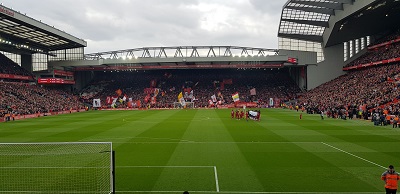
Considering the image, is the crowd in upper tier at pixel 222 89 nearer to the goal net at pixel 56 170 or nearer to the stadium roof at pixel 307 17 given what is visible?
the stadium roof at pixel 307 17

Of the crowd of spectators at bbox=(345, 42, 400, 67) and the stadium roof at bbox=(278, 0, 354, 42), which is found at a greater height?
the stadium roof at bbox=(278, 0, 354, 42)

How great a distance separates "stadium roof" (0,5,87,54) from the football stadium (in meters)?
0.26

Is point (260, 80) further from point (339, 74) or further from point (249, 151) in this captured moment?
point (249, 151)

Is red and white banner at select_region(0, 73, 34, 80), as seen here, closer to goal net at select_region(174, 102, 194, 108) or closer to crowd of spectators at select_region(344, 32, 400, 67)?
goal net at select_region(174, 102, 194, 108)

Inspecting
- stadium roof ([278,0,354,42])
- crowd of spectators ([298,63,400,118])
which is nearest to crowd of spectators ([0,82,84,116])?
crowd of spectators ([298,63,400,118])

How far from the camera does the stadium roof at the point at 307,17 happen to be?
49.2 m

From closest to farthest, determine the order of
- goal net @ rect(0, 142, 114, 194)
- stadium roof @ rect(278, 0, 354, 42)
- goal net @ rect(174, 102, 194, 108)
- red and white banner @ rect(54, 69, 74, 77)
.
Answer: goal net @ rect(0, 142, 114, 194)
stadium roof @ rect(278, 0, 354, 42)
goal net @ rect(174, 102, 194, 108)
red and white banner @ rect(54, 69, 74, 77)

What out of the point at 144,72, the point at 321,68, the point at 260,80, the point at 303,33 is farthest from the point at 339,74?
the point at 144,72

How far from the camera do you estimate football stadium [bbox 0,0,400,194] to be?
12516 mm

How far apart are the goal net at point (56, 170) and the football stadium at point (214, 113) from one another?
0.06 meters

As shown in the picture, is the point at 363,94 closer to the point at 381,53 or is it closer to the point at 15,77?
the point at 381,53

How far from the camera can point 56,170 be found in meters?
13.7

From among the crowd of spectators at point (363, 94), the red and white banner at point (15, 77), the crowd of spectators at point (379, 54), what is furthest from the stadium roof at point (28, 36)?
the crowd of spectators at point (379, 54)

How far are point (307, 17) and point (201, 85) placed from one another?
3338 cm
